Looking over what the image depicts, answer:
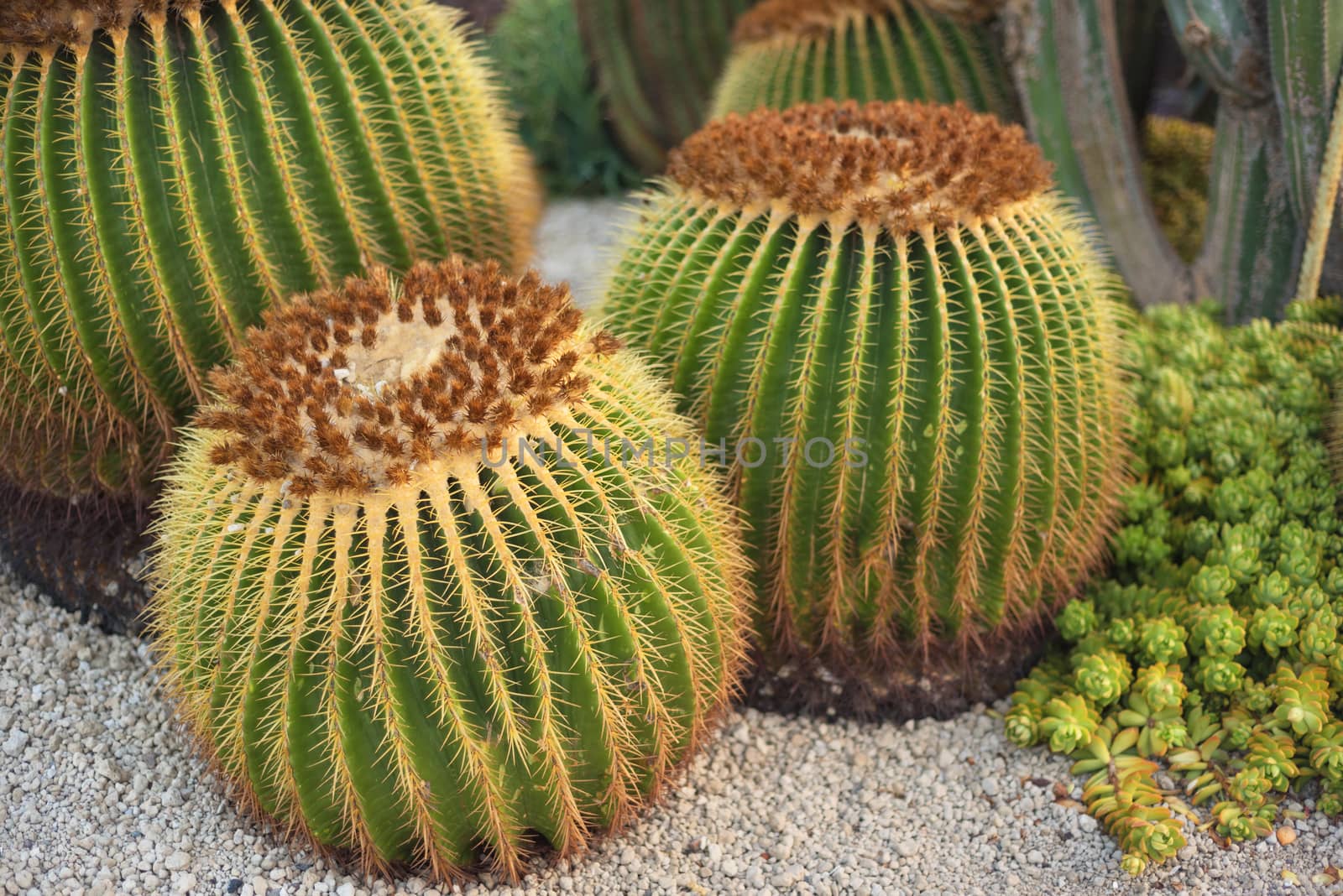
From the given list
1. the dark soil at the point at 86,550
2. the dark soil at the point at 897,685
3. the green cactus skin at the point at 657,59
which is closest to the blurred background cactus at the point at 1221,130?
the dark soil at the point at 897,685

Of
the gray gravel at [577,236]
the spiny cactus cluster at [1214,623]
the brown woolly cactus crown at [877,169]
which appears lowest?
the gray gravel at [577,236]

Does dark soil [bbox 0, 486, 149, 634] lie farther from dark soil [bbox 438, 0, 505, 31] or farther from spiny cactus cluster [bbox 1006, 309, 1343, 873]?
dark soil [bbox 438, 0, 505, 31]

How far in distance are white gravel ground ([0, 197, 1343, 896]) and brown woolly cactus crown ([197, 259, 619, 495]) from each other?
84 cm

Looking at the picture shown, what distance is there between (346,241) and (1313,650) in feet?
7.59

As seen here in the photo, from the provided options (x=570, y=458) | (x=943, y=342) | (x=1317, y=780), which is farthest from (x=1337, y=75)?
(x=570, y=458)

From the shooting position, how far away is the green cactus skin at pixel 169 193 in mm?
2525

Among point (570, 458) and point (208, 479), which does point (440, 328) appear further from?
point (208, 479)

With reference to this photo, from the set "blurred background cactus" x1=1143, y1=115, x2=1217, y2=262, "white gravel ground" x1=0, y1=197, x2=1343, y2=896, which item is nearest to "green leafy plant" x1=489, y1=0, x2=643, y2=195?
"blurred background cactus" x1=1143, y1=115, x2=1217, y2=262

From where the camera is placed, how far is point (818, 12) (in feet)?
13.6

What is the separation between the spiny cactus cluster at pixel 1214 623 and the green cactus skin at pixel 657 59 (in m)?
3.10

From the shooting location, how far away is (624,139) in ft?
19.5

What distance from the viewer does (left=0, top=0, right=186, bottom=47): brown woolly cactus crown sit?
245 centimetres

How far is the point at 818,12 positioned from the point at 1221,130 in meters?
1.38

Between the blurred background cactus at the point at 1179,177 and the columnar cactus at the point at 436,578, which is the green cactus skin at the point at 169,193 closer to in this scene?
the columnar cactus at the point at 436,578
